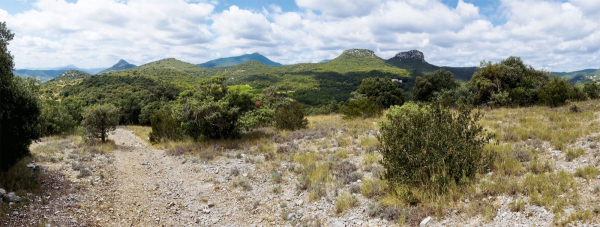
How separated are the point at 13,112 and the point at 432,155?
10493 millimetres

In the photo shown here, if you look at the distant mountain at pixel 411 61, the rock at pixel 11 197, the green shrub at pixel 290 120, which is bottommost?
the rock at pixel 11 197

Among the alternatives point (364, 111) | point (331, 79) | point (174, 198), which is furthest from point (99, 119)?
point (331, 79)

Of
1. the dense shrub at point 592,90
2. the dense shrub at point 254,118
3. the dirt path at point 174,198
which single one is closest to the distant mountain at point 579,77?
the dense shrub at point 592,90

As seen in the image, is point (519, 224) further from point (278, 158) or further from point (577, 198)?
point (278, 158)

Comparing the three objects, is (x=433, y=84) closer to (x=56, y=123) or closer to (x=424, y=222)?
(x=424, y=222)

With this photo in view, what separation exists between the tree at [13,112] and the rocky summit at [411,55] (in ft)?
625

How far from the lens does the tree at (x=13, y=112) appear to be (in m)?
6.67

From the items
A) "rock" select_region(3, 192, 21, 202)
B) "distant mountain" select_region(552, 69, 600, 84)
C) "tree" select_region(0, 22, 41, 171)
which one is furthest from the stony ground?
"distant mountain" select_region(552, 69, 600, 84)

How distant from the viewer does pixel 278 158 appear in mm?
10273

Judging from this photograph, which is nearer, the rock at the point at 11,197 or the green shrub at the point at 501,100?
the rock at the point at 11,197

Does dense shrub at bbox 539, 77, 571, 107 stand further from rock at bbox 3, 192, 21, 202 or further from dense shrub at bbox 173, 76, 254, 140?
rock at bbox 3, 192, 21, 202

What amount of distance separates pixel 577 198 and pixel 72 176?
12.5m

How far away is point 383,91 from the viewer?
3728 cm

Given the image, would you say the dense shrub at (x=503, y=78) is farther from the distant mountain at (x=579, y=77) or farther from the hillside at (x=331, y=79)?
the hillside at (x=331, y=79)
